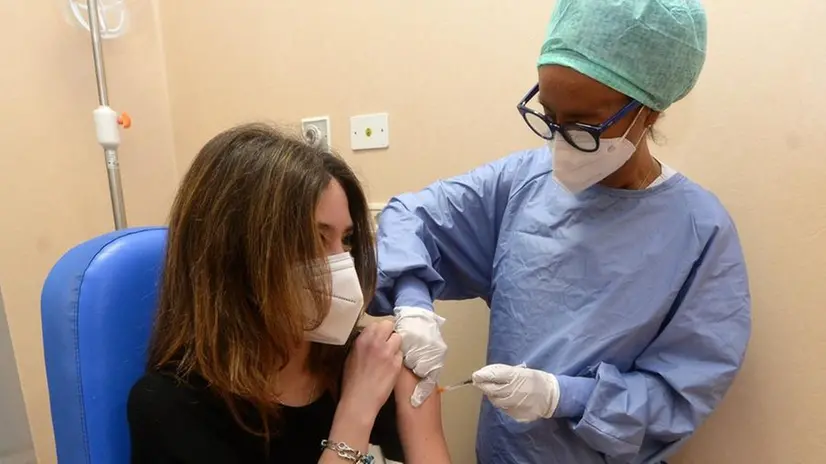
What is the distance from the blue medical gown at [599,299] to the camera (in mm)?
1011

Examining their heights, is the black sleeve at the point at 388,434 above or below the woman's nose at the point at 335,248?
below

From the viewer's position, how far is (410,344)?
101 centimetres

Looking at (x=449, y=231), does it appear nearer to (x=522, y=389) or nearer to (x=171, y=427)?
(x=522, y=389)

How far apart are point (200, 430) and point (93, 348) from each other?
0.20 m

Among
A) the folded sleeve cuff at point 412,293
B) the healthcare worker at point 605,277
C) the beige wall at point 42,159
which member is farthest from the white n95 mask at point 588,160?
the beige wall at point 42,159

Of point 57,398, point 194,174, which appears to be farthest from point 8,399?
point 194,174

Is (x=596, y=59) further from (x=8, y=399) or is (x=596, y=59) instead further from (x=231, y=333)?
(x=8, y=399)

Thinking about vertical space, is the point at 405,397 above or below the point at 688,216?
below

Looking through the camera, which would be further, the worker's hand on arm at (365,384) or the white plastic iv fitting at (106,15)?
the white plastic iv fitting at (106,15)

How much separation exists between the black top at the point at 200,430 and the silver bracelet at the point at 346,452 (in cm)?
5

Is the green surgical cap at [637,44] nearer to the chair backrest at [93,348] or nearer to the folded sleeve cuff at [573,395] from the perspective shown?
the folded sleeve cuff at [573,395]

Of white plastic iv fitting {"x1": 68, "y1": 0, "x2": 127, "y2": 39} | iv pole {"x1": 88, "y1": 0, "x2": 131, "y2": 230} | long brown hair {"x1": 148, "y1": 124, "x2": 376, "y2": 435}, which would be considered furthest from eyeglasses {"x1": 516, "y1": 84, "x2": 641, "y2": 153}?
white plastic iv fitting {"x1": 68, "y1": 0, "x2": 127, "y2": 39}

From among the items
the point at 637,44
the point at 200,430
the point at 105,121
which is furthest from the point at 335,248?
the point at 105,121

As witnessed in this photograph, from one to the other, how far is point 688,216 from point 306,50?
3.89 feet
